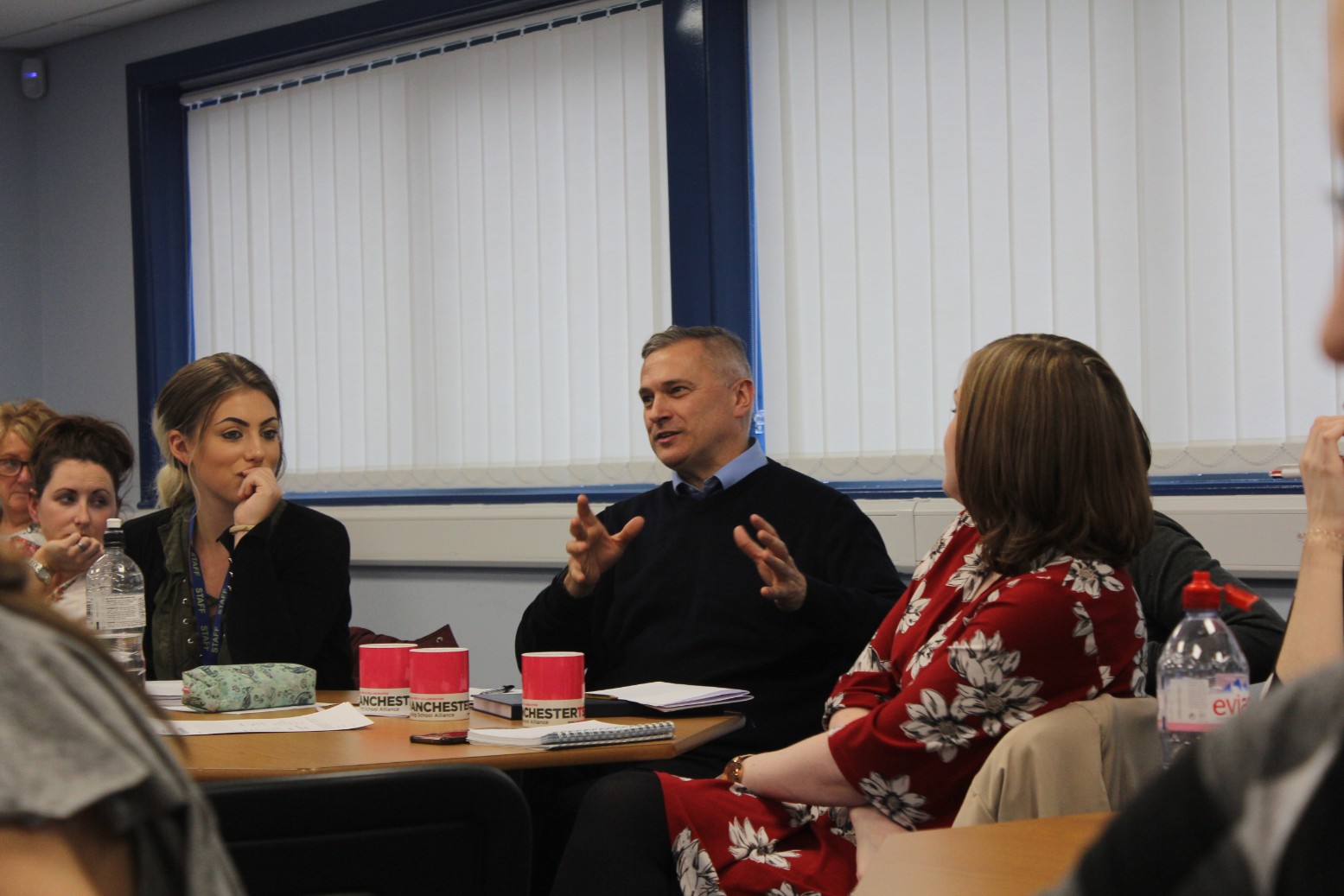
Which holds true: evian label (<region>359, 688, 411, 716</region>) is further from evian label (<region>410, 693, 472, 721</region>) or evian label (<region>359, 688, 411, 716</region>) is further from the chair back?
the chair back

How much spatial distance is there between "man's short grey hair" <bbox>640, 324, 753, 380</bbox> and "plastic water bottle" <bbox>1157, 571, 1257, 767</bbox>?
1.59 metres

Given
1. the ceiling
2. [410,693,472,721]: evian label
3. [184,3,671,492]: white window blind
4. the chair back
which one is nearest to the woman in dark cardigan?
[410,693,472,721]: evian label

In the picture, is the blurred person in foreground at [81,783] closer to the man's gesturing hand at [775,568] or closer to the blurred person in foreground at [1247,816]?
the blurred person in foreground at [1247,816]

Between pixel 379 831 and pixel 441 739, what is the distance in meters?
0.65

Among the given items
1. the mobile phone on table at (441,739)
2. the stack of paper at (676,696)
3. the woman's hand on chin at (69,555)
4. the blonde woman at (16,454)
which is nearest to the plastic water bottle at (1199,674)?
the stack of paper at (676,696)

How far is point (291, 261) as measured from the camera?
15.9 feet

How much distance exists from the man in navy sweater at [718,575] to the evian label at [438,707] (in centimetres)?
54

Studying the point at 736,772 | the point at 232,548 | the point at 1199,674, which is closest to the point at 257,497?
the point at 232,548

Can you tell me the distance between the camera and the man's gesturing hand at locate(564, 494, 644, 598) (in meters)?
2.74

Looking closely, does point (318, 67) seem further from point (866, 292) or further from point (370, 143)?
point (866, 292)

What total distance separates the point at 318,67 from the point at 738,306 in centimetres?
197

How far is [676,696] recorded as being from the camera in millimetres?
2252

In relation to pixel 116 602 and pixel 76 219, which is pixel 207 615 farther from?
pixel 76 219

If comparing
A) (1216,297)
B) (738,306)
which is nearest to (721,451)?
(738,306)
